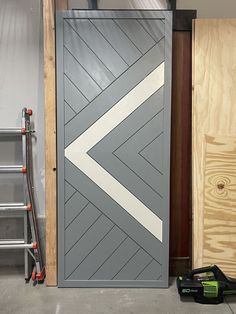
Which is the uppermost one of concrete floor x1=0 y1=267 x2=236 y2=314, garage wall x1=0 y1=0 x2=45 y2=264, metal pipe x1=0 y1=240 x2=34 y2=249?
garage wall x1=0 y1=0 x2=45 y2=264

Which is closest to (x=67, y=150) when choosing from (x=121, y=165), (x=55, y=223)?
(x=121, y=165)

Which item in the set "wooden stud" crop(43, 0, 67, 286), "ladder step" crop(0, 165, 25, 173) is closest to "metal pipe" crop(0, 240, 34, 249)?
"wooden stud" crop(43, 0, 67, 286)

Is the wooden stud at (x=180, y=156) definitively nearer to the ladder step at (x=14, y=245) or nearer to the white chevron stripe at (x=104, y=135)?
the white chevron stripe at (x=104, y=135)

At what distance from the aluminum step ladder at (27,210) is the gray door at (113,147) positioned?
0.22 metres

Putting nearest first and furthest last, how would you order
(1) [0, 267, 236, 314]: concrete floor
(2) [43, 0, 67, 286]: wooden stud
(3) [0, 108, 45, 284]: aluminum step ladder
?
(1) [0, 267, 236, 314]: concrete floor, (2) [43, 0, 67, 286]: wooden stud, (3) [0, 108, 45, 284]: aluminum step ladder

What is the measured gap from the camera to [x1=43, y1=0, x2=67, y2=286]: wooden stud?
2.07m

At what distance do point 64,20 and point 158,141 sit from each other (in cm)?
105

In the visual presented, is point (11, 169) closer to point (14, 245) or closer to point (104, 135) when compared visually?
point (14, 245)

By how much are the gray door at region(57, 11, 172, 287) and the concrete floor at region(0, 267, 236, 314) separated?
7 cm

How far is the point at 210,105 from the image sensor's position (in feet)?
7.06

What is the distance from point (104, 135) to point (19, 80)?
2.68 feet

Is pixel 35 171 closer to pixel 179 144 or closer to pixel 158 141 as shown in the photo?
pixel 158 141

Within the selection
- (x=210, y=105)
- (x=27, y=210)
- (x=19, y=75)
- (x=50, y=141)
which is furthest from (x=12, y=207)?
(x=210, y=105)

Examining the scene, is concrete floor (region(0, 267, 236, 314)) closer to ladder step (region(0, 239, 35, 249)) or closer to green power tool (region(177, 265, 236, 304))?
green power tool (region(177, 265, 236, 304))
